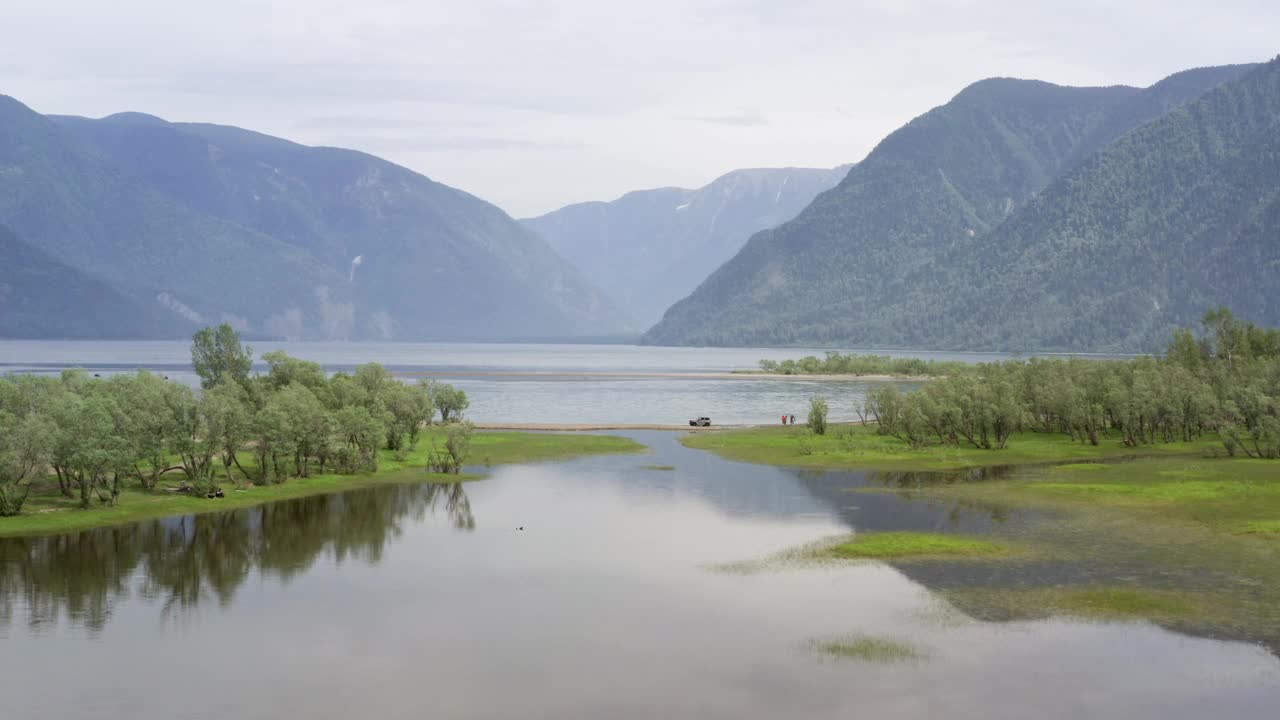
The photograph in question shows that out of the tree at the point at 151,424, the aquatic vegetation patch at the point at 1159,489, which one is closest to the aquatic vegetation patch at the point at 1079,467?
the aquatic vegetation patch at the point at 1159,489

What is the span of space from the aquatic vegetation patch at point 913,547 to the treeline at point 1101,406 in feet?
136

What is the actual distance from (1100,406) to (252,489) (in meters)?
73.8

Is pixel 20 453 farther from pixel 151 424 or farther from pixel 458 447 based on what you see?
pixel 458 447

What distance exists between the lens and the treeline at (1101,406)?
9031cm

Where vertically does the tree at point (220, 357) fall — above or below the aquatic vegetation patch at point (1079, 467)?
above

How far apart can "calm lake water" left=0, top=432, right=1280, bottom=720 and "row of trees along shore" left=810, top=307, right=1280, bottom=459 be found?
35.0 meters

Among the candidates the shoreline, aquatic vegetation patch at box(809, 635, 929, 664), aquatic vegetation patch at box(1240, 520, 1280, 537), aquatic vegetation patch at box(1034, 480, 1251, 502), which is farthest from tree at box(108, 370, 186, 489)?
aquatic vegetation patch at box(1240, 520, 1280, 537)

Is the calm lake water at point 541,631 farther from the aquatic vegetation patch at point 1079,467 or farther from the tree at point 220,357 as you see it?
the tree at point 220,357

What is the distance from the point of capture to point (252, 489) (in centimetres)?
6738

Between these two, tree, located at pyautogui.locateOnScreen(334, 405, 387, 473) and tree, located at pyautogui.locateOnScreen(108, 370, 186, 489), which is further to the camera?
tree, located at pyautogui.locateOnScreen(334, 405, 387, 473)

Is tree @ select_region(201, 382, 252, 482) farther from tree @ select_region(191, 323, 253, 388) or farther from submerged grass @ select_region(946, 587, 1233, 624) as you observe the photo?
submerged grass @ select_region(946, 587, 1233, 624)

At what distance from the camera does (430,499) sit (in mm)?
68688

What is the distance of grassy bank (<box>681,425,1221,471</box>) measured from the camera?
86750mm

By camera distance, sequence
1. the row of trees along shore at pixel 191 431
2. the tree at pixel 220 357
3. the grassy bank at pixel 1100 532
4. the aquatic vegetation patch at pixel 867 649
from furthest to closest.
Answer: the tree at pixel 220 357 < the row of trees along shore at pixel 191 431 < the grassy bank at pixel 1100 532 < the aquatic vegetation patch at pixel 867 649
